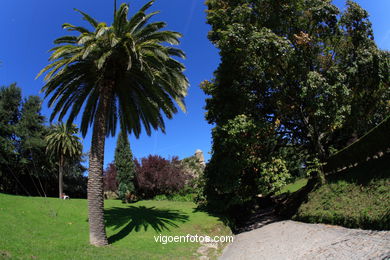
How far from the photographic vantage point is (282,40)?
42.1 ft

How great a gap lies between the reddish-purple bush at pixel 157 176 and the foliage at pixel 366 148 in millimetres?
23700

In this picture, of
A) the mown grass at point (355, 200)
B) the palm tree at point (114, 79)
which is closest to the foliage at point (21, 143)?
the palm tree at point (114, 79)

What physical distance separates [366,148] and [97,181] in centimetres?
1325

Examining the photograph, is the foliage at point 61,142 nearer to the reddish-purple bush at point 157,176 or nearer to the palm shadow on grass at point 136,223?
the reddish-purple bush at point 157,176

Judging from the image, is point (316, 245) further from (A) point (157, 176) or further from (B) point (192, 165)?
(B) point (192, 165)

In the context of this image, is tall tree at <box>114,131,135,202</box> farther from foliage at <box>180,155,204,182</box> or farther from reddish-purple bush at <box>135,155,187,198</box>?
foliage at <box>180,155,204,182</box>

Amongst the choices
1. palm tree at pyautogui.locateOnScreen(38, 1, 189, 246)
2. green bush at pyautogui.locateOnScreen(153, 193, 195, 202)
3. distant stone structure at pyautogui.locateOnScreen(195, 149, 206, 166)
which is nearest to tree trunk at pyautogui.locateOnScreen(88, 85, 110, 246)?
palm tree at pyautogui.locateOnScreen(38, 1, 189, 246)

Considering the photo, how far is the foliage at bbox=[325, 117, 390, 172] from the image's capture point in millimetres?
10625

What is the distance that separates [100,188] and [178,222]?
17.6 feet

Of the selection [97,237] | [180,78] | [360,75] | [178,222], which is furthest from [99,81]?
[360,75]

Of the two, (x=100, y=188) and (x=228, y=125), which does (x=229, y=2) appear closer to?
(x=228, y=125)

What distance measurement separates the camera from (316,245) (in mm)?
8125

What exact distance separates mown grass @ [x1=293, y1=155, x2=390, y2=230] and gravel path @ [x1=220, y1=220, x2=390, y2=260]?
47 centimetres

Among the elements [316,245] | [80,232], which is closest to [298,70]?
[316,245]
